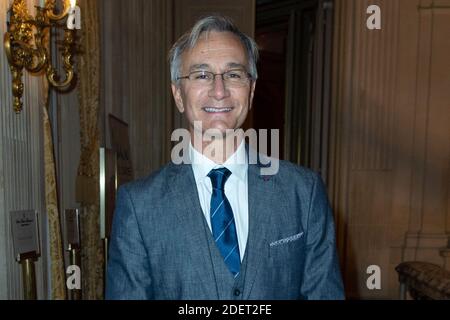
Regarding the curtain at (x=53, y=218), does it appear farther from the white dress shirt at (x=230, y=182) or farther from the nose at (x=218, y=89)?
the nose at (x=218, y=89)

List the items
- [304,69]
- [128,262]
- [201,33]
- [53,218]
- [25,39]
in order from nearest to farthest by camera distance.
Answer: [128,262] < [201,33] < [25,39] < [53,218] < [304,69]

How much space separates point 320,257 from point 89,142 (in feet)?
7.46

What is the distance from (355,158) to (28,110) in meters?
4.76

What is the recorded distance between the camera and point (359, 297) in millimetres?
5824

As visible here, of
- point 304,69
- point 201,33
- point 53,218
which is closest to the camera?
point 201,33

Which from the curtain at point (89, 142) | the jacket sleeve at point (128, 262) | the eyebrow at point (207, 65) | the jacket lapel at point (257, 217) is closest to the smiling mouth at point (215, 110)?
the eyebrow at point (207, 65)

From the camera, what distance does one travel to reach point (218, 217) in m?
1.49

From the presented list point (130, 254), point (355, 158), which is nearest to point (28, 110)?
point (130, 254)

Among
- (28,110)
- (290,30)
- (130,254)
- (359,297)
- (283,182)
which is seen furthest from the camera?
(290,30)

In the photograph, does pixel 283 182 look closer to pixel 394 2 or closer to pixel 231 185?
pixel 231 185

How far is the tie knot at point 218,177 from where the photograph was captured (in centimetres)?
153

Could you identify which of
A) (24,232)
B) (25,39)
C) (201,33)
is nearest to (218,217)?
A: (201,33)

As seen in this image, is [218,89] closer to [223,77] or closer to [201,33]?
[223,77]

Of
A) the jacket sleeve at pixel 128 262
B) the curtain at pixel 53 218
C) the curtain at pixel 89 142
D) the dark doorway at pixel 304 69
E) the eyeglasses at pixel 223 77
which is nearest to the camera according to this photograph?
the jacket sleeve at pixel 128 262
